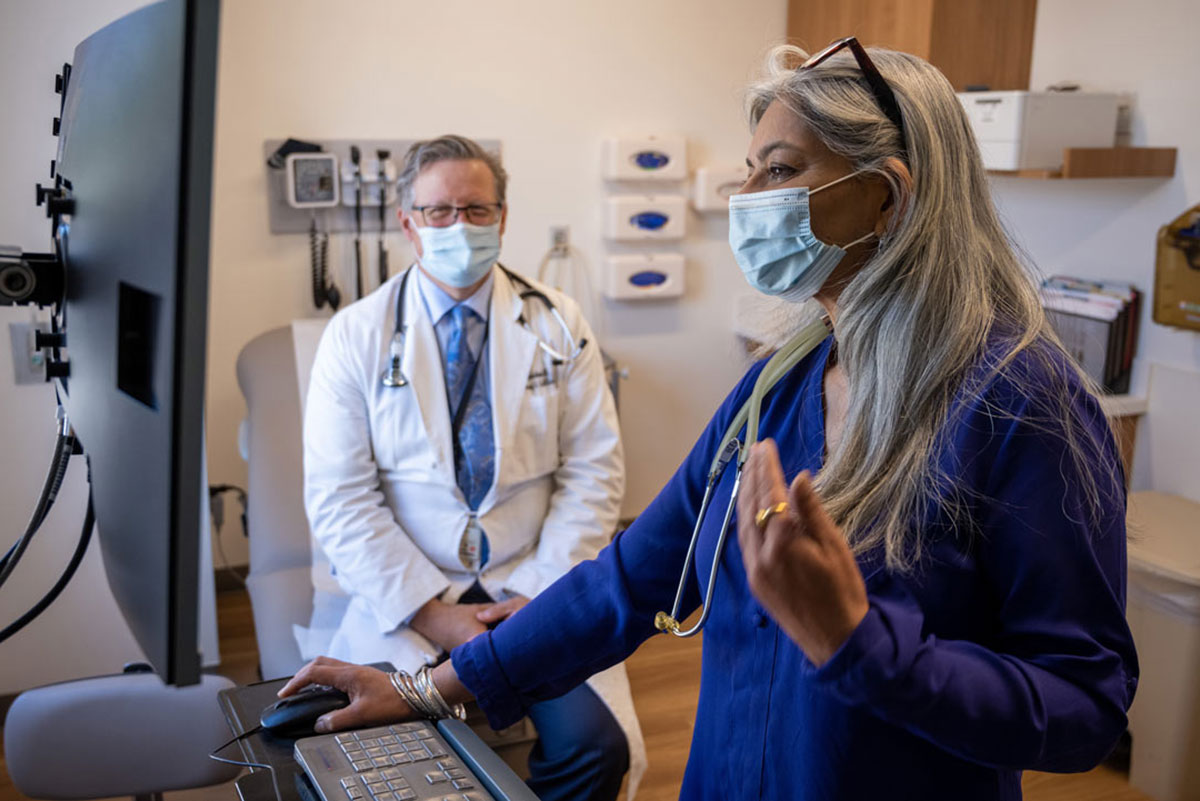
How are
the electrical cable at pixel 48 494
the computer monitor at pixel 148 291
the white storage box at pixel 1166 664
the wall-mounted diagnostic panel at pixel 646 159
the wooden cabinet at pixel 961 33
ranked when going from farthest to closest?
the wall-mounted diagnostic panel at pixel 646 159, the wooden cabinet at pixel 961 33, the white storage box at pixel 1166 664, the electrical cable at pixel 48 494, the computer monitor at pixel 148 291

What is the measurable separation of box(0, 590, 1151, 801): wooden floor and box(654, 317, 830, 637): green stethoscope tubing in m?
1.27

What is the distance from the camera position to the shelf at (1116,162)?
268 cm

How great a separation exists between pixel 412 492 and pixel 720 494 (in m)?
1.12

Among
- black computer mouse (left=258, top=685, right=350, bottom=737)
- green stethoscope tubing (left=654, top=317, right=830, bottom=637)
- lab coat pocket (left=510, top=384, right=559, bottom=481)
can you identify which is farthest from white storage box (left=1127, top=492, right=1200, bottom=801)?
black computer mouse (left=258, top=685, right=350, bottom=737)

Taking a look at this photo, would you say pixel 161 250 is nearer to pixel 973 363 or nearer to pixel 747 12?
pixel 973 363

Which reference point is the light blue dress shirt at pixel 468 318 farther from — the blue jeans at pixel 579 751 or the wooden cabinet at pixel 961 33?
the wooden cabinet at pixel 961 33

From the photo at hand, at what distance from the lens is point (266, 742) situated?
101 cm

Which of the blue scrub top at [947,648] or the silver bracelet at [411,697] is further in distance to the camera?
the silver bracelet at [411,697]

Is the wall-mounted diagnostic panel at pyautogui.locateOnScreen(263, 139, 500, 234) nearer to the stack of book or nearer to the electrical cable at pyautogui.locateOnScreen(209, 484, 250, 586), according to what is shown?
the electrical cable at pyautogui.locateOnScreen(209, 484, 250, 586)

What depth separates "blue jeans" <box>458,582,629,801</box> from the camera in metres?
1.92

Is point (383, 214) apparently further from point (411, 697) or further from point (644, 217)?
point (411, 697)

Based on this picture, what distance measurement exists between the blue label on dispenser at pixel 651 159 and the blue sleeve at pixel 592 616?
238 cm

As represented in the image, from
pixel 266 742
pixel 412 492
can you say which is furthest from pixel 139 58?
pixel 412 492

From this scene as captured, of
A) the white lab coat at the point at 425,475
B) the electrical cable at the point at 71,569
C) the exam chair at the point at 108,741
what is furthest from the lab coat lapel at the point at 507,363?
the electrical cable at the point at 71,569
